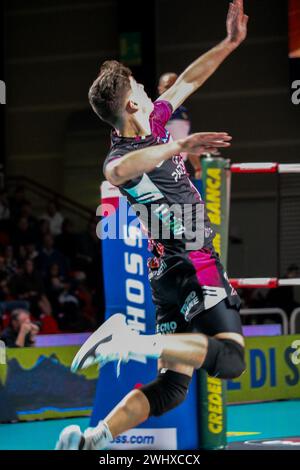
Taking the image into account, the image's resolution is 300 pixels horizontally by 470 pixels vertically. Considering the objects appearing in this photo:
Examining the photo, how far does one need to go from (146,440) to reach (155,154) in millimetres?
2025

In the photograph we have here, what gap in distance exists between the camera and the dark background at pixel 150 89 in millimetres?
13820

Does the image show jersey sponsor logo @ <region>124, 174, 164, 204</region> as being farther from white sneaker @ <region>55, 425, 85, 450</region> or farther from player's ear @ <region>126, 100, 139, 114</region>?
white sneaker @ <region>55, 425, 85, 450</region>

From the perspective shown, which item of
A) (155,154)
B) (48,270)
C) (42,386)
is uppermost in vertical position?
(155,154)

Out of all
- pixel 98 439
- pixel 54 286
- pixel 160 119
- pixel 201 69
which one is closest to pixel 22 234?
pixel 54 286

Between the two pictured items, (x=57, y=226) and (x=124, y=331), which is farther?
(x=57, y=226)

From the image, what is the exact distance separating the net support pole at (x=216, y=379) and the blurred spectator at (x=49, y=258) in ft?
19.3

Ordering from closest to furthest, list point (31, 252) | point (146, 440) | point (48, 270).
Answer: point (146, 440) < point (48, 270) < point (31, 252)

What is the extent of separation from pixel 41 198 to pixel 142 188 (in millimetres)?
10531

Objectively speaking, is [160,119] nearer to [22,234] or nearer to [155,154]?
[155,154]

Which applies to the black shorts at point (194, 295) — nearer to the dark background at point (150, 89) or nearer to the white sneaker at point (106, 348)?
the white sneaker at point (106, 348)

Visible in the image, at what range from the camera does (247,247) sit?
545 inches

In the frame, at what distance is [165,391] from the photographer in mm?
4801
